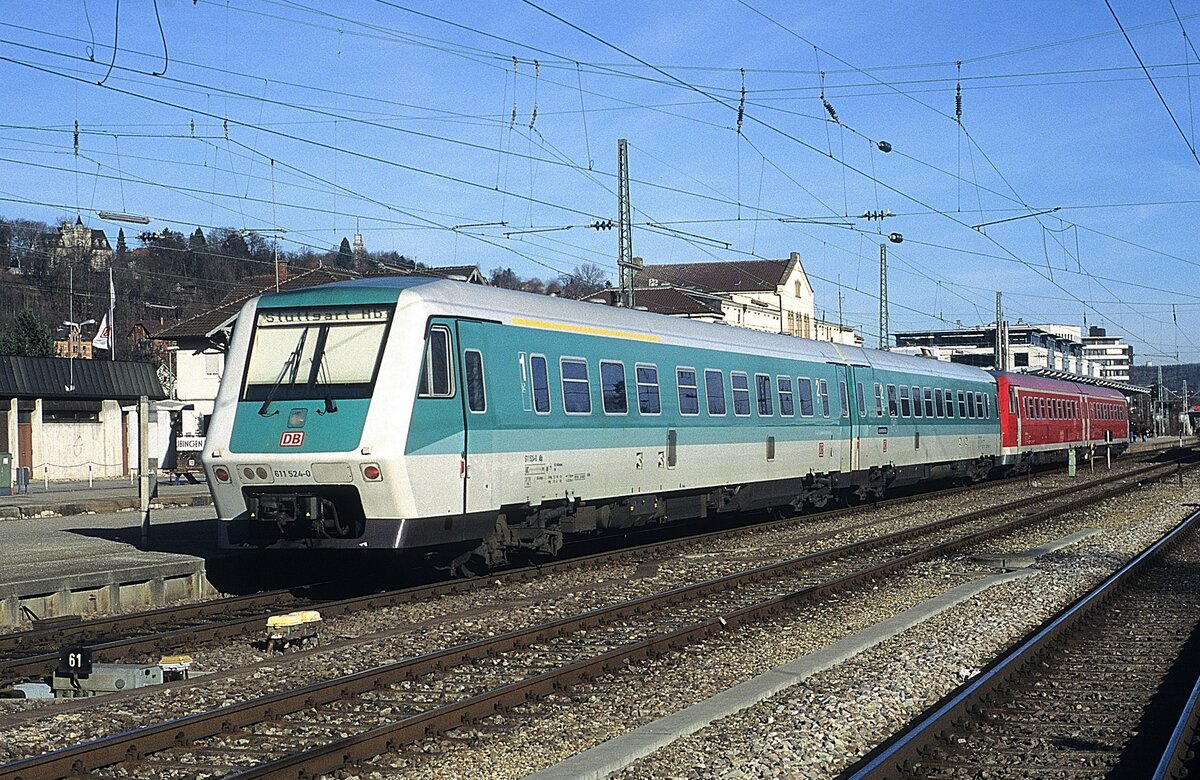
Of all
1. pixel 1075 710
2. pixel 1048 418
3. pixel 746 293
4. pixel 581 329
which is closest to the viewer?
pixel 1075 710

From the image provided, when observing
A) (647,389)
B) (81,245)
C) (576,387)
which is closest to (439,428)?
(576,387)

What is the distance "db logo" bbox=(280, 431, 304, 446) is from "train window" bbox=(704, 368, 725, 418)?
8.35 metres

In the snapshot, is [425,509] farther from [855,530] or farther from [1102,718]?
[855,530]

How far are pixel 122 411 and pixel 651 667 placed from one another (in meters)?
40.5

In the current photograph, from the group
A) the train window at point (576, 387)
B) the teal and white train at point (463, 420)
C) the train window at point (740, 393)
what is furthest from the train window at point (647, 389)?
the train window at point (740, 393)

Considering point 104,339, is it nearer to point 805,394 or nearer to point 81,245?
point 81,245

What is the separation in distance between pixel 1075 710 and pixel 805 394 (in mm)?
15560

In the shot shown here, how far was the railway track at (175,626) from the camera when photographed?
11141 millimetres

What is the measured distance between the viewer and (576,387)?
55.2ft

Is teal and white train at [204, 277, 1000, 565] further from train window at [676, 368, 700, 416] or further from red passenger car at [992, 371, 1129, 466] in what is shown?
red passenger car at [992, 371, 1129, 466]

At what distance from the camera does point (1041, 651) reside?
442 inches

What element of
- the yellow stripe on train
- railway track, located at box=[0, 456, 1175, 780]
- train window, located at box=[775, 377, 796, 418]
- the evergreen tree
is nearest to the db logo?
the yellow stripe on train

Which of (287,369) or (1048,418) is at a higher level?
(287,369)

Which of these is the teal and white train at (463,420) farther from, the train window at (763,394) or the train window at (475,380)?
the train window at (763,394)
